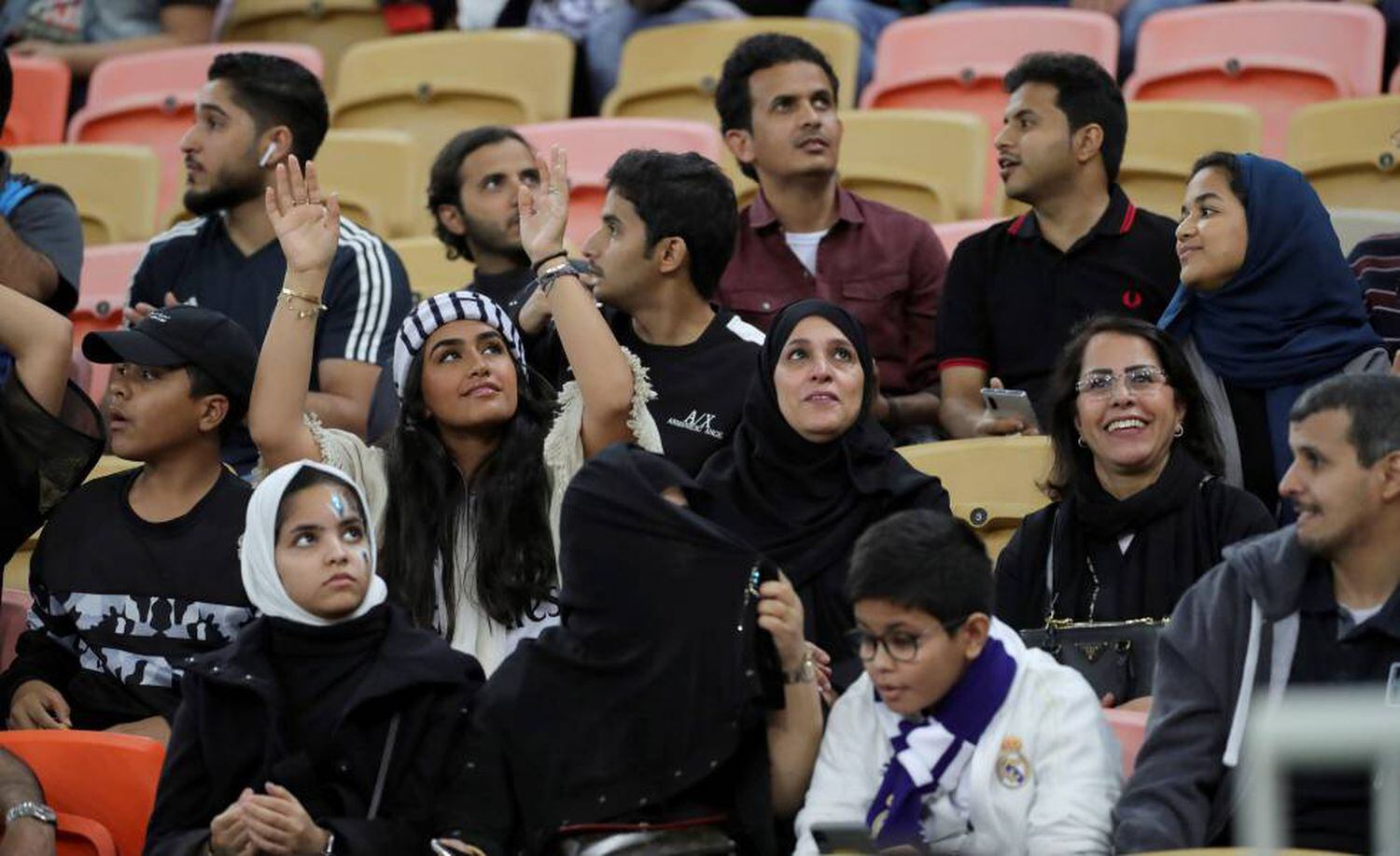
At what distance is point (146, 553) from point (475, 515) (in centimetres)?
60

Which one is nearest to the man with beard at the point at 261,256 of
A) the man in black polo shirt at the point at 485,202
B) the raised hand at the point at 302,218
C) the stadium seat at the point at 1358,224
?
the man in black polo shirt at the point at 485,202

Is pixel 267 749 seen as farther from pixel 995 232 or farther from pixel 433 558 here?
pixel 995 232

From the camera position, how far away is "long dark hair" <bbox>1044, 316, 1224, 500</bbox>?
401 cm

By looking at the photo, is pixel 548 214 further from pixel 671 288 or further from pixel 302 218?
pixel 302 218

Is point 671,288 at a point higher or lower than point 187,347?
higher

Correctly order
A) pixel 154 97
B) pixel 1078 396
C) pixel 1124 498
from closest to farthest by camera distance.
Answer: pixel 1124 498 → pixel 1078 396 → pixel 154 97

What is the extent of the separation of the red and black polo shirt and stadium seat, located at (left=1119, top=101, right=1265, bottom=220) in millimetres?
752

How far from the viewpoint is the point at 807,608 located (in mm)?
3916

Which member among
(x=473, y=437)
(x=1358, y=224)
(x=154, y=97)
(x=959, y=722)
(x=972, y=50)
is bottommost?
(x=959, y=722)

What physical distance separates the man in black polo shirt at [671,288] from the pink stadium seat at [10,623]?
3.68ft

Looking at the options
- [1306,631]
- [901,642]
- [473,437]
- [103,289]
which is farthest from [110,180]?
[1306,631]

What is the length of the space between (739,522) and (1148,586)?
703 millimetres

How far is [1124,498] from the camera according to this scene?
3.91 meters

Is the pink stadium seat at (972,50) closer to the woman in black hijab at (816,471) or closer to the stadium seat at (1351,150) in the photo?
the stadium seat at (1351,150)
